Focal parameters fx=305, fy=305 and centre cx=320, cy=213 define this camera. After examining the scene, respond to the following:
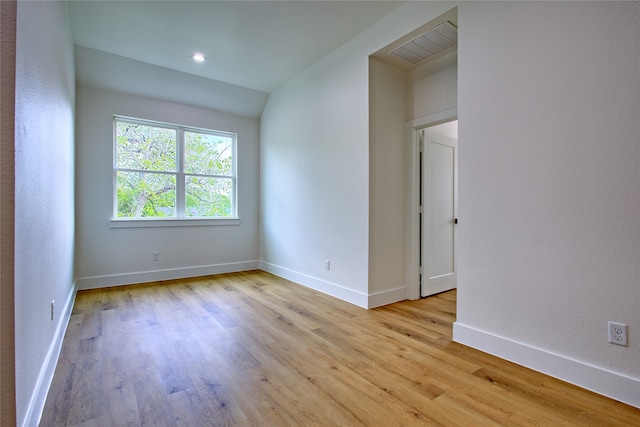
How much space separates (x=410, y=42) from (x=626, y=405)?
298 centimetres

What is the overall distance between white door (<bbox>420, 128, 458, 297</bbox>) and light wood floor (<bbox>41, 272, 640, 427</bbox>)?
0.65m

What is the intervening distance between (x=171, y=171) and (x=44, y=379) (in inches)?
131

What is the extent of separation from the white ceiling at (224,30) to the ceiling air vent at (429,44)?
14.4 inches

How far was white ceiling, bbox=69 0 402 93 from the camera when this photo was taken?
2.75 m

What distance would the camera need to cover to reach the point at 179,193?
15.0ft

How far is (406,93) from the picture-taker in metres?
3.45

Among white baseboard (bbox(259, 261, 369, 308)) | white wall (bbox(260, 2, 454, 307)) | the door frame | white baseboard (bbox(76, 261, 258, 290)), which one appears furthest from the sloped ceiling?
white baseboard (bbox(259, 261, 369, 308))

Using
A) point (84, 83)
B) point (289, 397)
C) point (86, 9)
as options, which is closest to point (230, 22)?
point (86, 9)

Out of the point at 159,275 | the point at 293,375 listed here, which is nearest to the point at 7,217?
the point at 293,375

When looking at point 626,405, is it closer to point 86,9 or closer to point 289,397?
point 289,397

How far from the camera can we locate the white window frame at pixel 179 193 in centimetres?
410

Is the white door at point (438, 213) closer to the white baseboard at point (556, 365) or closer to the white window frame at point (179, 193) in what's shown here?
the white baseboard at point (556, 365)

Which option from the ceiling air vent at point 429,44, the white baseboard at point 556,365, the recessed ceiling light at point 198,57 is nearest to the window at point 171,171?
the recessed ceiling light at point 198,57

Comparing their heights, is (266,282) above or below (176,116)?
below
